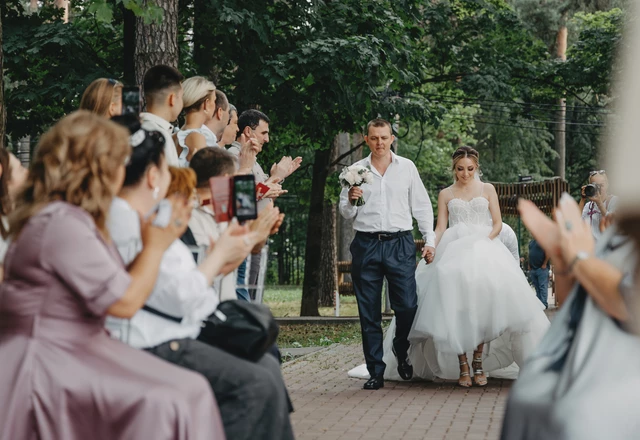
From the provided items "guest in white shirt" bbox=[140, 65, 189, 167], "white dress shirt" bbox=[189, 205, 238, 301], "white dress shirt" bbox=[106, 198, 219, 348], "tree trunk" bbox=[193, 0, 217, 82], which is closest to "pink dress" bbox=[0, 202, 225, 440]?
"white dress shirt" bbox=[106, 198, 219, 348]

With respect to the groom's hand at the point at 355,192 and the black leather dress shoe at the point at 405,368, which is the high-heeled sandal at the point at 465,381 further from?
the groom's hand at the point at 355,192

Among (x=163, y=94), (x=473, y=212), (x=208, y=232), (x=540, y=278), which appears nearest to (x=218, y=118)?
(x=163, y=94)

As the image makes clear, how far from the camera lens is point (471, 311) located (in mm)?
9898

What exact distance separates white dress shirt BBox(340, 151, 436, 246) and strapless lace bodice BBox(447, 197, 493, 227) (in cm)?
54

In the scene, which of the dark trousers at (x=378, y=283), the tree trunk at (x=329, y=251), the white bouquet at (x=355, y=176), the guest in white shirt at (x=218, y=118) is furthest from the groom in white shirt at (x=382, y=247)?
the tree trunk at (x=329, y=251)

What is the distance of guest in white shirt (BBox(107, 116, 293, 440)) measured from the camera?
456 centimetres

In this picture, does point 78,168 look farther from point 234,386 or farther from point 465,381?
point 465,381

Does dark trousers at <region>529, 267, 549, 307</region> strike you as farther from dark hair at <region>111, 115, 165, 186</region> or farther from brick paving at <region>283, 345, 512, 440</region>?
dark hair at <region>111, 115, 165, 186</region>

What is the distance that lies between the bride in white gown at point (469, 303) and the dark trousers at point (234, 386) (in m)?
5.25

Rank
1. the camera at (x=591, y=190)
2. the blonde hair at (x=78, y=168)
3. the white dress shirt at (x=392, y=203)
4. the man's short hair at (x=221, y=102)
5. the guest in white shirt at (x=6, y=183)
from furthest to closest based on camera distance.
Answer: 1. the camera at (x=591, y=190)
2. the white dress shirt at (x=392, y=203)
3. the man's short hair at (x=221, y=102)
4. the guest in white shirt at (x=6, y=183)
5. the blonde hair at (x=78, y=168)

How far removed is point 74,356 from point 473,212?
24.5 ft

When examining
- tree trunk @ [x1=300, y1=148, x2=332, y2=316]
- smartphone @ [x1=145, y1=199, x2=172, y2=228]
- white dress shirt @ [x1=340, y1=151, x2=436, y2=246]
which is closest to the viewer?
smartphone @ [x1=145, y1=199, x2=172, y2=228]

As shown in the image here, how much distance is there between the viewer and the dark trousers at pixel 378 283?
10172 mm

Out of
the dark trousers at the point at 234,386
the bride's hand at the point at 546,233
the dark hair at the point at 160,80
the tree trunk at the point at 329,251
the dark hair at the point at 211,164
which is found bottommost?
the tree trunk at the point at 329,251
